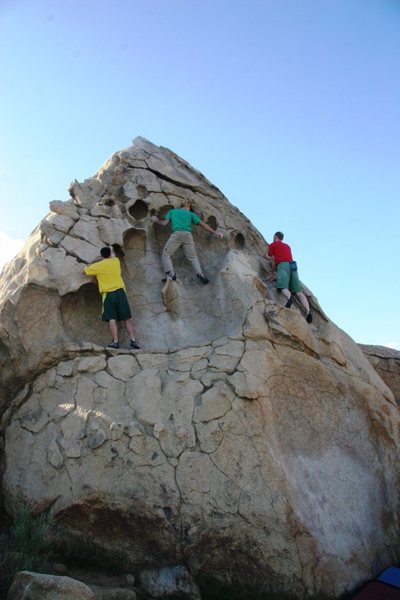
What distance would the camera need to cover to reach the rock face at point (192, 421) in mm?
3910

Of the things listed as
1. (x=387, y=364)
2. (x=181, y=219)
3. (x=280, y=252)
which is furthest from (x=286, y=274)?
(x=387, y=364)

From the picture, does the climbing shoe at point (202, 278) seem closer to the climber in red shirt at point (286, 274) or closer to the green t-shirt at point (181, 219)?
the green t-shirt at point (181, 219)

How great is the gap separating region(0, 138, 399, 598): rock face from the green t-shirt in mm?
337

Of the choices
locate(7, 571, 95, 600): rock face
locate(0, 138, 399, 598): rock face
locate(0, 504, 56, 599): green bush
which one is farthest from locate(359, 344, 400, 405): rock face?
locate(7, 571, 95, 600): rock face

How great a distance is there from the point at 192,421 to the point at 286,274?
7.95ft

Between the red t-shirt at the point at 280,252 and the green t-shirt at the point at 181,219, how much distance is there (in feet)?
3.18

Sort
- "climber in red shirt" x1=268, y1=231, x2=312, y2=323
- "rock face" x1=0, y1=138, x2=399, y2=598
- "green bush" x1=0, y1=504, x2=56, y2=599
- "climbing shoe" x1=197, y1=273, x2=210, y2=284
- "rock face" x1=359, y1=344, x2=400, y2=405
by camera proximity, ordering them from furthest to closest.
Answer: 1. "rock face" x1=359, y1=344, x2=400, y2=405
2. "climber in red shirt" x1=268, y1=231, x2=312, y2=323
3. "climbing shoe" x1=197, y1=273, x2=210, y2=284
4. "rock face" x1=0, y1=138, x2=399, y2=598
5. "green bush" x1=0, y1=504, x2=56, y2=599

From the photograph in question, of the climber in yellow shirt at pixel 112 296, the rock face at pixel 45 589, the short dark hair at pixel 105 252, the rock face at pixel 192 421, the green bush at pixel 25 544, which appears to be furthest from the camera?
the short dark hair at pixel 105 252

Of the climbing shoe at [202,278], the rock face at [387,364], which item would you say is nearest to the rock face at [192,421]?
the climbing shoe at [202,278]

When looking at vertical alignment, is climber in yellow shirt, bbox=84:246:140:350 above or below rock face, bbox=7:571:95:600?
above

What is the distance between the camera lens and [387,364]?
31.6ft

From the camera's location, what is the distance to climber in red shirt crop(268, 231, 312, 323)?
5945 mm

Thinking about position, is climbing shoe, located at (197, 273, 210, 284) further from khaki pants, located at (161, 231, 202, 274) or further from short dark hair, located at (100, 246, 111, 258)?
short dark hair, located at (100, 246, 111, 258)

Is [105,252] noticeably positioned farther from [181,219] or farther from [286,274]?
[286,274]
